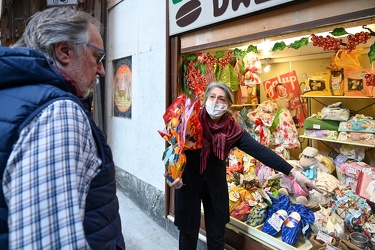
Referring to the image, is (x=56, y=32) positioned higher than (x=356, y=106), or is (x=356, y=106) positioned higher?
(x=56, y=32)

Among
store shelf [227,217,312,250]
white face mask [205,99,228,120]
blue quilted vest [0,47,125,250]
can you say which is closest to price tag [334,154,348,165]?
store shelf [227,217,312,250]

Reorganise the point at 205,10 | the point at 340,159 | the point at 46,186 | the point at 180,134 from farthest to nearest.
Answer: the point at 340,159
the point at 205,10
the point at 180,134
the point at 46,186

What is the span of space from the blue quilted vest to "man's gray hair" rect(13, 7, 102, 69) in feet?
0.43

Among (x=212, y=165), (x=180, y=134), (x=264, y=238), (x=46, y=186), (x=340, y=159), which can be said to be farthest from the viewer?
(x=340, y=159)

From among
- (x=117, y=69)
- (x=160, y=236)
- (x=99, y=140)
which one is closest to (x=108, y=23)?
(x=117, y=69)

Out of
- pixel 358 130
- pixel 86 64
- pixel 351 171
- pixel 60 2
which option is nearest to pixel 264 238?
pixel 351 171

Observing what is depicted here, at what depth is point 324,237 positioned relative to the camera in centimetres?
217

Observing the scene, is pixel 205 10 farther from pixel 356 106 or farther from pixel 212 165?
pixel 356 106

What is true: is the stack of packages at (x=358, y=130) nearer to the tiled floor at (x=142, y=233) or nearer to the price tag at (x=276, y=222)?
the price tag at (x=276, y=222)

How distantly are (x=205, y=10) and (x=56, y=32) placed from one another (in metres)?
2.00

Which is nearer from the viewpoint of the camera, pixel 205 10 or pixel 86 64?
pixel 86 64

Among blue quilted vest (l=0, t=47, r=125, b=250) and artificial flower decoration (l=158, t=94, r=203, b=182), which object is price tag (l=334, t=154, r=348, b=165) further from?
blue quilted vest (l=0, t=47, r=125, b=250)

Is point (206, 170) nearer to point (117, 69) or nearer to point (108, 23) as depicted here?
point (117, 69)

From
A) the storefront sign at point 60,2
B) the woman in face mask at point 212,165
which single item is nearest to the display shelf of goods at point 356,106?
the woman in face mask at point 212,165
